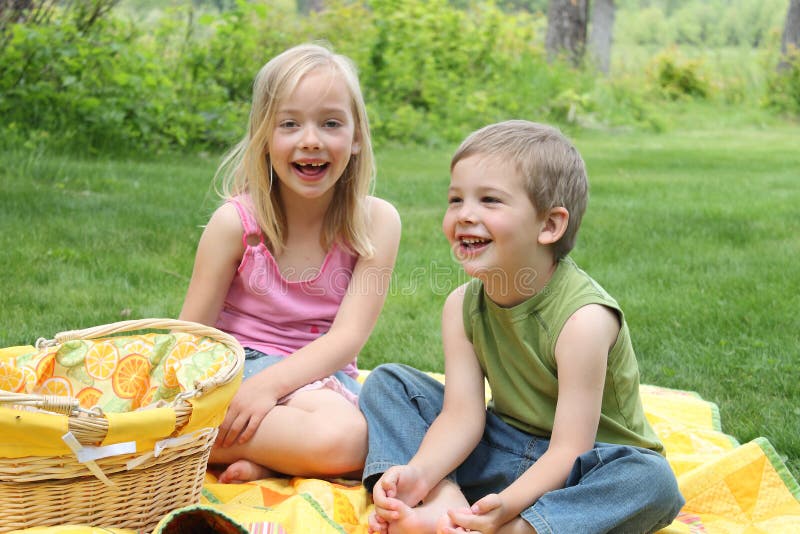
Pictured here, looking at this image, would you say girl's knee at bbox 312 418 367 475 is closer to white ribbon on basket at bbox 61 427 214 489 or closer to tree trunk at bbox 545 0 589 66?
white ribbon on basket at bbox 61 427 214 489

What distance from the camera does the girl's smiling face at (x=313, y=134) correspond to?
2.58 m

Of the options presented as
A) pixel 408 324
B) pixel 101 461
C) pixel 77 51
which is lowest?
pixel 408 324

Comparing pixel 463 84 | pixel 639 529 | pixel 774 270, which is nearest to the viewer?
pixel 639 529

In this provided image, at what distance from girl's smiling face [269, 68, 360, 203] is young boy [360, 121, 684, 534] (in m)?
0.52

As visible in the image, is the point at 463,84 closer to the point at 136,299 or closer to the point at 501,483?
the point at 136,299

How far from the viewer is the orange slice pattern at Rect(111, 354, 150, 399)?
232cm

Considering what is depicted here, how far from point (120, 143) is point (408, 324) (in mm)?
3834

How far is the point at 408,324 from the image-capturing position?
3.78 metres

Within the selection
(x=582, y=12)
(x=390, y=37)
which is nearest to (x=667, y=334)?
(x=390, y=37)

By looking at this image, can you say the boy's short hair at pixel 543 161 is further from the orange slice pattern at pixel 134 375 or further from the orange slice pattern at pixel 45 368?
the orange slice pattern at pixel 45 368

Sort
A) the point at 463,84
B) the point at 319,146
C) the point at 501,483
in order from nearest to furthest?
1. the point at 501,483
2. the point at 319,146
3. the point at 463,84

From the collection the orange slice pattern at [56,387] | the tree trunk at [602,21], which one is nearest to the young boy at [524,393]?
the orange slice pattern at [56,387]

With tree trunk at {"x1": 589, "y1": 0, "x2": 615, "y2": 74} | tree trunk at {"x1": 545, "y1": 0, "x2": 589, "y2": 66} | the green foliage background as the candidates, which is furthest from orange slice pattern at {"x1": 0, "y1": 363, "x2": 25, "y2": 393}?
tree trunk at {"x1": 589, "y1": 0, "x2": 615, "y2": 74}

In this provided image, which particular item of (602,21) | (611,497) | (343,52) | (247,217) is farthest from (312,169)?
(602,21)
